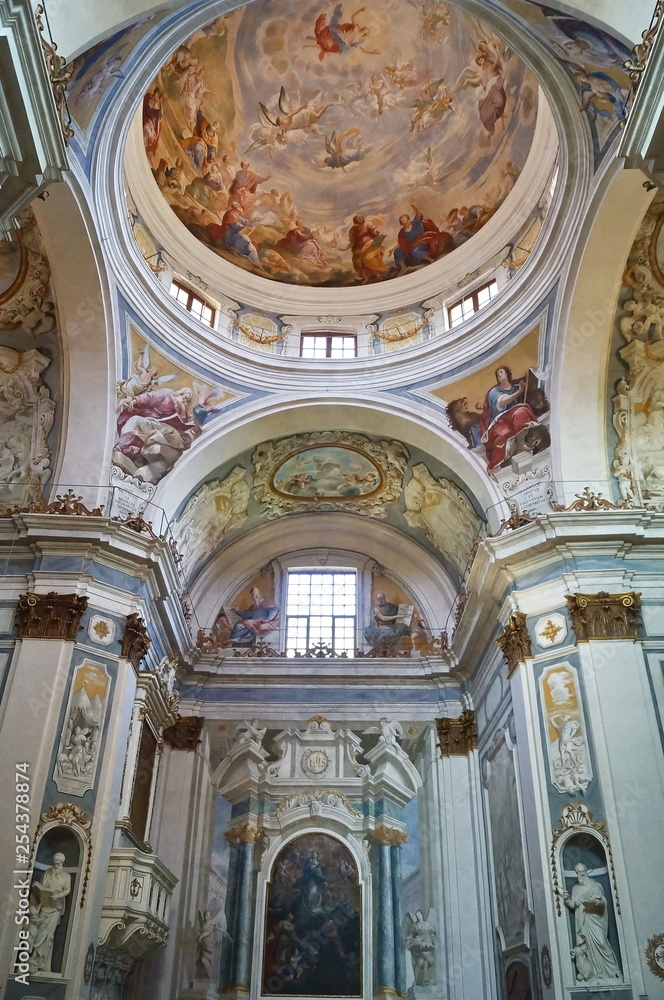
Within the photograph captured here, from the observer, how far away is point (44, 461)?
15.2m

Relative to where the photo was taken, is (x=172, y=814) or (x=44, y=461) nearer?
(x=44, y=461)

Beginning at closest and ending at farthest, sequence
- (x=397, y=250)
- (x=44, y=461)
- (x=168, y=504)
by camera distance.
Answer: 1. (x=44, y=461)
2. (x=168, y=504)
3. (x=397, y=250)

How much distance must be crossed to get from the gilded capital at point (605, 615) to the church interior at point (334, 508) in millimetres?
56

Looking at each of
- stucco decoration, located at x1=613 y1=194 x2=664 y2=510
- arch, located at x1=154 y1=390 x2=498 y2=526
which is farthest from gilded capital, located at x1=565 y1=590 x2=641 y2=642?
arch, located at x1=154 y1=390 x2=498 y2=526

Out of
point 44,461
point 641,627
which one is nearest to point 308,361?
point 44,461

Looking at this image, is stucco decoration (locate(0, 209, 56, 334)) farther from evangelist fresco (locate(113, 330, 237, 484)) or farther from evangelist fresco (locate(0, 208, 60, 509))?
evangelist fresco (locate(113, 330, 237, 484))

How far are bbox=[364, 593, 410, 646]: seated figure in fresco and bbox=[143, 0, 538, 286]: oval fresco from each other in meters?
7.63

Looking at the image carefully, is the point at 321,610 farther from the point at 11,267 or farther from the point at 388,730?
the point at 11,267

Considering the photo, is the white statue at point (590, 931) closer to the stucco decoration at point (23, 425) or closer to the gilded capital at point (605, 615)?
the gilded capital at point (605, 615)

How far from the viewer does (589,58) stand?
37.7ft

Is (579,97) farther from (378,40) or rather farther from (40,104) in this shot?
(40,104)

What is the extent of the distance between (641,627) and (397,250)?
1031 cm

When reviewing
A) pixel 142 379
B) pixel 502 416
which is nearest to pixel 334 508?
pixel 502 416

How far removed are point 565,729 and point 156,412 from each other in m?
9.22
